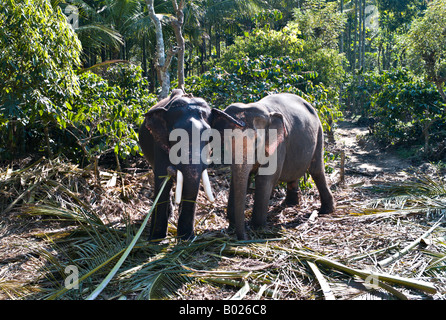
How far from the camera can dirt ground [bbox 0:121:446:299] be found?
147 inches

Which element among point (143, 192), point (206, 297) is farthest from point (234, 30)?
point (206, 297)

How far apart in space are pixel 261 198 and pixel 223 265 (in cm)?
119

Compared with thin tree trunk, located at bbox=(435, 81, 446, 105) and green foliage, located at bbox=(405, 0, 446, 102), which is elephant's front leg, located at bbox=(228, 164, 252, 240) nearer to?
thin tree trunk, located at bbox=(435, 81, 446, 105)

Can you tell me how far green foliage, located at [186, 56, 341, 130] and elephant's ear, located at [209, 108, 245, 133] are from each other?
2.59 metres

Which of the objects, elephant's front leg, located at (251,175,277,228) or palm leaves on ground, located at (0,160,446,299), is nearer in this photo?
palm leaves on ground, located at (0,160,446,299)

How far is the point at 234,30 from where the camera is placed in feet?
75.3

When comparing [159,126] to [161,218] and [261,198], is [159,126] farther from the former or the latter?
[261,198]

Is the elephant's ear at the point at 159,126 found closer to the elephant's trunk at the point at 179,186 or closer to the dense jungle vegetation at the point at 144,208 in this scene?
the elephant's trunk at the point at 179,186

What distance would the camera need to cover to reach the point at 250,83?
7680 mm

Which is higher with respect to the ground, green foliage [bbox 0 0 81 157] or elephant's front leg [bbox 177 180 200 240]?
green foliage [bbox 0 0 81 157]

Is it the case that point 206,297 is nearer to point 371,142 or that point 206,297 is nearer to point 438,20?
point 438,20

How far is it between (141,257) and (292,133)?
2.51 m

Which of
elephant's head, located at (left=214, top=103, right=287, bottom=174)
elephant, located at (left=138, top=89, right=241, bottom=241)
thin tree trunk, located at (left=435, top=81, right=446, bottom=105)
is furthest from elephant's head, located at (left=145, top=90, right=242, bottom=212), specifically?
thin tree trunk, located at (left=435, top=81, right=446, bottom=105)

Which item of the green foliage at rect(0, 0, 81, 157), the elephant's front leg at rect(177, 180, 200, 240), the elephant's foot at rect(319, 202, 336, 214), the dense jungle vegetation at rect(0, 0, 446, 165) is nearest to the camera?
the elephant's front leg at rect(177, 180, 200, 240)
